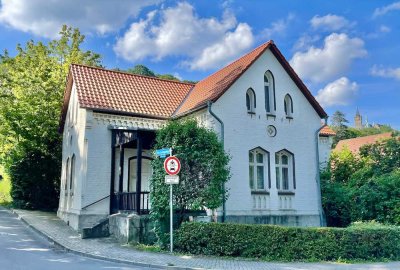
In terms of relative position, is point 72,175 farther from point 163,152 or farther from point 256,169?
point 256,169

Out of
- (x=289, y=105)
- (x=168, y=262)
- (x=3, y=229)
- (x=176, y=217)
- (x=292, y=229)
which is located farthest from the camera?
(x=289, y=105)

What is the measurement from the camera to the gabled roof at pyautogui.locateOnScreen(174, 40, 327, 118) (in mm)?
17703

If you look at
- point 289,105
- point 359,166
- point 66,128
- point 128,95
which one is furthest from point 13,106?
point 359,166

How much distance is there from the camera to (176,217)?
13.9 m

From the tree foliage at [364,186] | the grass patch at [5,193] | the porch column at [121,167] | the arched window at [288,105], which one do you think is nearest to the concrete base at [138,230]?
the porch column at [121,167]

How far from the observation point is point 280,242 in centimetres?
1209

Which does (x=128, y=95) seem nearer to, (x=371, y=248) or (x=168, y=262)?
(x=168, y=262)

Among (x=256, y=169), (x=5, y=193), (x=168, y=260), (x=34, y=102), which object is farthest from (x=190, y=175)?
(x=5, y=193)

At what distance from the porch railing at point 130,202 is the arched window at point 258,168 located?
485cm

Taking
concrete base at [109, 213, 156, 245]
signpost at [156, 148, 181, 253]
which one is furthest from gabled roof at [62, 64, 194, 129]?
signpost at [156, 148, 181, 253]

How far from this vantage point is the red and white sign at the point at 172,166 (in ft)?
41.9

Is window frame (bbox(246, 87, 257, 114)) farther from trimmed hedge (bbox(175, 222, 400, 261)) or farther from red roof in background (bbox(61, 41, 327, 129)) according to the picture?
trimmed hedge (bbox(175, 222, 400, 261))

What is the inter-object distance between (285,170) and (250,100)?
390 cm

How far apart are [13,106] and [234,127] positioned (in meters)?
15.7
